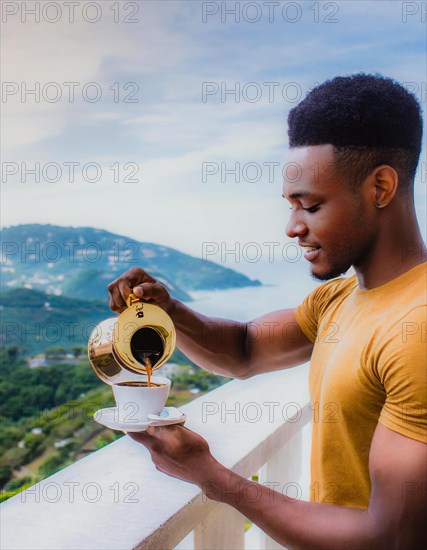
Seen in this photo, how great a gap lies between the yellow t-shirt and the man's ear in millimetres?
105

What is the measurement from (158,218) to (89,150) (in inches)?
102

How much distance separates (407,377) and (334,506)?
0.21 meters

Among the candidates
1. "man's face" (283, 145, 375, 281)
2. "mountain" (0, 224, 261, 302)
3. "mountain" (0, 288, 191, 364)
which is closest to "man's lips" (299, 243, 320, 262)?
"man's face" (283, 145, 375, 281)

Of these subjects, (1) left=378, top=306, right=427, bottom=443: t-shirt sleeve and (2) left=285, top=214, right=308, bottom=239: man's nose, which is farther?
(2) left=285, top=214, right=308, bottom=239: man's nose

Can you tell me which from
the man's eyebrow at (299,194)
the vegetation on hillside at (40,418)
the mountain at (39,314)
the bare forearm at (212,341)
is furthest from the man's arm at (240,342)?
the vegetation on hillside at (40,418)

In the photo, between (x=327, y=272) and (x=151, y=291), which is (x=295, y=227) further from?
(x=151, y=291)

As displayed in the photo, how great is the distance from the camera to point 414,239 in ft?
3.15

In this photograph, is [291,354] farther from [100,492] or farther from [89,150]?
[89,150]

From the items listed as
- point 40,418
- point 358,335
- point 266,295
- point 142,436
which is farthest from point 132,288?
point 40,418

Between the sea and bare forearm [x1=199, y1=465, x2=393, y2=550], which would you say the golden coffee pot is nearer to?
bare forearm [x1=199, y1=465, x2=393, y2=550]

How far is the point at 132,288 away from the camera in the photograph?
1.04 metres

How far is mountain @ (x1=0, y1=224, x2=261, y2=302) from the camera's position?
463 cm

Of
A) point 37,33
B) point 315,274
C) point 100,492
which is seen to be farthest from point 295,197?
point 37,33

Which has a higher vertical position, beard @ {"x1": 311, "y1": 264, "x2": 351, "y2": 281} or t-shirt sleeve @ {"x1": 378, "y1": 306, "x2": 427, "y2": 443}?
beard @ {"x1": 311, "y1": 264, "x2": 351, "y2": 281}
